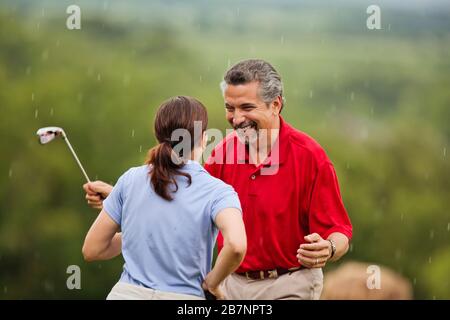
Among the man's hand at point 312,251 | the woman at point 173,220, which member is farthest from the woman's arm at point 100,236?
the man's hand at point 312,251

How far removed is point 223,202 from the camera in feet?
13.3

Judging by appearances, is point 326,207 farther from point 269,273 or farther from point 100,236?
point 100,236

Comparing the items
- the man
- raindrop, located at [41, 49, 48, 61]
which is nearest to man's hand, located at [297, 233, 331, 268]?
the man

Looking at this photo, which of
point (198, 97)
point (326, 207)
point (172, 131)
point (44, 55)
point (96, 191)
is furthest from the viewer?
point (44, 55)

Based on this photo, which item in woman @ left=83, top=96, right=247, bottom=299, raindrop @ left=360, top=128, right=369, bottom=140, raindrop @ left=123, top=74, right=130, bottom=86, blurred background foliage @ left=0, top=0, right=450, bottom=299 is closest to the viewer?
woman @ left=83, top=96, right=247, bottom=299

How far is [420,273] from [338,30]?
18.9m

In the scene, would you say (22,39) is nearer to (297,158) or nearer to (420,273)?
(420,273)

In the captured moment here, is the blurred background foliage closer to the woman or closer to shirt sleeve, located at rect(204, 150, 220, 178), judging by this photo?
shirt sleeve, located at rect(204, 150, 220, 178)

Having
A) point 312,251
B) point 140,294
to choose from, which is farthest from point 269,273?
point 140,294

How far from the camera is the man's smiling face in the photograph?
17.5 feet

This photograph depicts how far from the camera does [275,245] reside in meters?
5.12

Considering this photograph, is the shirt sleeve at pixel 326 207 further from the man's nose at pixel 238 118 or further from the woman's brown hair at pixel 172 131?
the woman's brown hair at pixel 172 131

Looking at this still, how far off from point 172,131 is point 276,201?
1140 millimetres

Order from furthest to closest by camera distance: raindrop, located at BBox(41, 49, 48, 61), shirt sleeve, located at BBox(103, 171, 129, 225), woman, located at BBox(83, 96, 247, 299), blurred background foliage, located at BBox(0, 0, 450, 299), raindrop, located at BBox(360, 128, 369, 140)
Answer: raindrop, located at BBox(360, 128, 369, 140) < raindrop, located at BBox(41, 49, 48, 61) < blurred background foliage, located at BBox(0, 0, 450, 299) < shirt sleeve, located at BBox(103, 171, 129, 225) < woman, located at BBox(83, 96, 247, 299)
